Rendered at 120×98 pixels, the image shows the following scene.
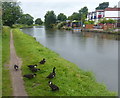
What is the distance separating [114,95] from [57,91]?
335cm

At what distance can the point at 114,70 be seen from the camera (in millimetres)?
14203

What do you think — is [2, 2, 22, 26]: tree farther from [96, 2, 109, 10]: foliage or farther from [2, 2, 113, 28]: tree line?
[96, 2, 109, 10]: foliage

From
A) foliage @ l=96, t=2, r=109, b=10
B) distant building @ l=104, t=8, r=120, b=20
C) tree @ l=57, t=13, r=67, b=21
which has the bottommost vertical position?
distant building @ l=104, t=8, r=120, b=20

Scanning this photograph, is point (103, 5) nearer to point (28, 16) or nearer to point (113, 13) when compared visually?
point (113, 13)

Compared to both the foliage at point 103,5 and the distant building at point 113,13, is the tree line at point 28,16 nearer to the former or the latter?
the foliage at point 103,5

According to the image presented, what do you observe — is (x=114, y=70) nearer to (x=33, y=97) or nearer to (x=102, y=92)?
(x=102, y=92)

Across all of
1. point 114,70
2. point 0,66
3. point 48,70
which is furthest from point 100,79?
point 0,66

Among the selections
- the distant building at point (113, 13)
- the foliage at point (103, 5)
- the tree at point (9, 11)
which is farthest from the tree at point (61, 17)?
the tree at point (9, 11)

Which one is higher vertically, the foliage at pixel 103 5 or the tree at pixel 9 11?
the foliage at pixel 103 5

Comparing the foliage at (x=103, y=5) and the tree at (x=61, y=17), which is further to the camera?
the foliage at (x=103, y=5)

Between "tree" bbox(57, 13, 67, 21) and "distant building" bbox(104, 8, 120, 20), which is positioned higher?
"tree" bbox(57, 13, 67, 21)

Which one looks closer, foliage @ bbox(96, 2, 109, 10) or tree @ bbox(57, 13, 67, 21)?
tree @ bbox(57, 13, 67, 21)

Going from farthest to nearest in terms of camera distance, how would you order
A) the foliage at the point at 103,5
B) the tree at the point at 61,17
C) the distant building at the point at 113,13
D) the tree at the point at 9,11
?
Answer: the foliage at the point at 103,5, the tree at the point at 61,17, the distant building at the point at 113,13, the tree at the point at 9,11

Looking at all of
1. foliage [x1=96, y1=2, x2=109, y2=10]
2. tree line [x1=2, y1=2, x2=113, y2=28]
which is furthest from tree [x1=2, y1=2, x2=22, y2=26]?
foliage [x1=96, y1=2, x2=109, y2=10]
